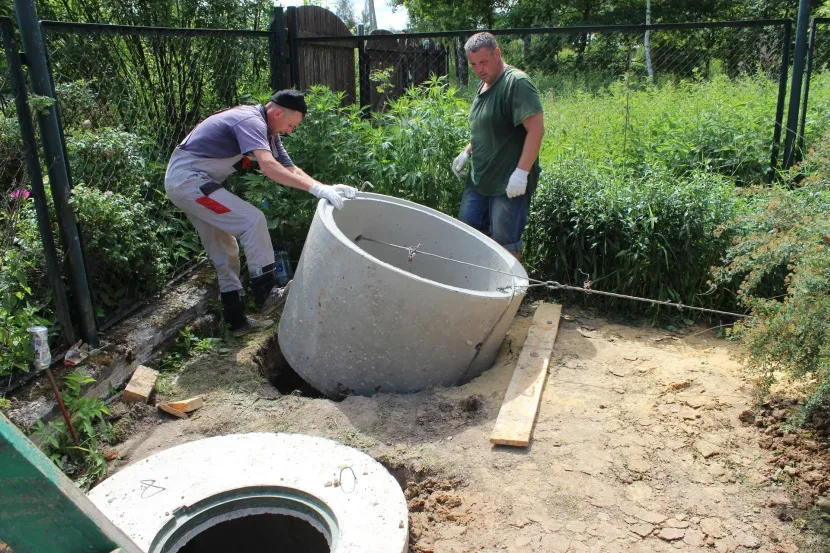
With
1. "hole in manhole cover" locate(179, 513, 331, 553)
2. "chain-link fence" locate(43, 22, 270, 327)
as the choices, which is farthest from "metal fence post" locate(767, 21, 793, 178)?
"hole in manhole cover" locate(179, 513, 331, 553)

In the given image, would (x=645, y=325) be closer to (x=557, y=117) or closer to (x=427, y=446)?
(x=427, y=446)

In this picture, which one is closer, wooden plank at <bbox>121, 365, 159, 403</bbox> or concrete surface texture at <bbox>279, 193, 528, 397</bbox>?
concrete surface texture at <bbox>279, 193, 528, 397</bbox>

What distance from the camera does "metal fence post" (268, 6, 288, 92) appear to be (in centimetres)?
534

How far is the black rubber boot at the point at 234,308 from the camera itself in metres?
4.18

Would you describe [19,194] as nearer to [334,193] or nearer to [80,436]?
[80,436]

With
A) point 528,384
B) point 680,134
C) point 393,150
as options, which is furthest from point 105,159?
point 680,134

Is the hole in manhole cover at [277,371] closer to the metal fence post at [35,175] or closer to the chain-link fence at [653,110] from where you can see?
the metal fence post at [35,175]

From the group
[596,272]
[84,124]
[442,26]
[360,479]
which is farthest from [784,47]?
[442,26]

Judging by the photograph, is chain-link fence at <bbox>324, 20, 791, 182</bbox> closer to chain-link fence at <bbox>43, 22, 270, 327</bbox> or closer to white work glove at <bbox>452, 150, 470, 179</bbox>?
chain-link fence at <bbox>43, 22, 270, 327</bbox>

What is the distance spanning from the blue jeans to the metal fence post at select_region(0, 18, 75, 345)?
2525mm

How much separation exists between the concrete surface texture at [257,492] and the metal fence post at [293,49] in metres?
3.75

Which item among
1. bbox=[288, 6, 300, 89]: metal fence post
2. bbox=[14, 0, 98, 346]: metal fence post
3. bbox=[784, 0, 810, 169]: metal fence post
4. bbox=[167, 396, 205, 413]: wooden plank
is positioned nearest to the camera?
bbox=[14, 0, 98, 346]: metal fence post

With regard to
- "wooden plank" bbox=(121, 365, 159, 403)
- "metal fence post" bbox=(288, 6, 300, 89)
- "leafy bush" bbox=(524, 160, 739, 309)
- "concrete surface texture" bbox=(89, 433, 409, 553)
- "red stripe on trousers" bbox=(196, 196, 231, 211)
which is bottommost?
"wooden plank" bbox=(121, 365, 159, 403)

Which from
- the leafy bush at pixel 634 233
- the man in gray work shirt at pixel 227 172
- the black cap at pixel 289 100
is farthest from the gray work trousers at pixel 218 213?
the leafy bush at pixel 634 233
